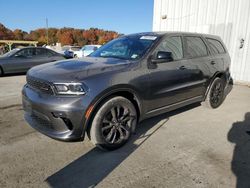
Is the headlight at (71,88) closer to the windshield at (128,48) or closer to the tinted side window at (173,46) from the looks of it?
the windshield at (128,48)

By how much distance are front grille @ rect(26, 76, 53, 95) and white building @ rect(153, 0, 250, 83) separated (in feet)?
27.2

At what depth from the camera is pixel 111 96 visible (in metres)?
3.60

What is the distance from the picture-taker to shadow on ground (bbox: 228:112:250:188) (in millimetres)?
3026

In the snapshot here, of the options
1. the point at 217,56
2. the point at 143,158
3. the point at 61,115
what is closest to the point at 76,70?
the point at 61,115

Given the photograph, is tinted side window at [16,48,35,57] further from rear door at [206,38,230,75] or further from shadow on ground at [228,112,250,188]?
shadow on ground at [228,112,250,188]

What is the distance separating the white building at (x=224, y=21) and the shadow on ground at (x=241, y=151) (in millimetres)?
4955

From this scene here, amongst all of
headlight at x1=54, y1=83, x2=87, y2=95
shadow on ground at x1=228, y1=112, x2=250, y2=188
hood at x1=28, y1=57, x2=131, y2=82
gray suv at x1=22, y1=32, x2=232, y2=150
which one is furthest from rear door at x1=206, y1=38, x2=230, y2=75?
headlight at x1=54, y1=83, x2=87, y2=95

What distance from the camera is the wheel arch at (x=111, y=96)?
334cm

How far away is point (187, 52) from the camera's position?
4.90 meters

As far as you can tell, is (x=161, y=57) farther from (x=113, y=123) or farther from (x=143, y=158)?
(x=143, y=158)

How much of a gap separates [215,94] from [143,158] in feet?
10.6

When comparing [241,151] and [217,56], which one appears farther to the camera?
[217,56]

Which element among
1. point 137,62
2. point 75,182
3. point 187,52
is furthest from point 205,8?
point 75,182

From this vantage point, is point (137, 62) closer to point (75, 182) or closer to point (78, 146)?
point (78, 146)
